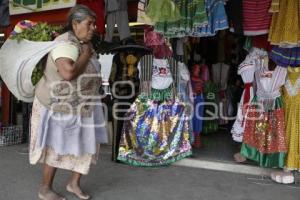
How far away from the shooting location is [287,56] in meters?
4.81

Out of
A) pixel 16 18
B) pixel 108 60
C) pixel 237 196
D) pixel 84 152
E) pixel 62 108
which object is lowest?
pixel 237 196

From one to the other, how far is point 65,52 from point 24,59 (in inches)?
17.7

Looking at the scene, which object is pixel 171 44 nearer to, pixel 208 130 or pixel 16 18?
pixel 208 130

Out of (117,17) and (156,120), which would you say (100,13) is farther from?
(156,120)

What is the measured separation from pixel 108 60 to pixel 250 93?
241 cm

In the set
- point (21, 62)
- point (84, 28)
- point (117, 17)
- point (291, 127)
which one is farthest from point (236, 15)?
point (21, 62)

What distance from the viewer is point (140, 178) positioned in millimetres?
5027

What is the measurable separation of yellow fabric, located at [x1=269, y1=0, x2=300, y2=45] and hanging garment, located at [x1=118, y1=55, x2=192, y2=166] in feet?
5.29

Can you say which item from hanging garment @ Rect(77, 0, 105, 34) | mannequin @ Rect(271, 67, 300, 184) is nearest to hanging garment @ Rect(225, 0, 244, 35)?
mannequin @ Rect(271, 67, 300, 184)

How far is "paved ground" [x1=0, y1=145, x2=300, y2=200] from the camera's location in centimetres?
436

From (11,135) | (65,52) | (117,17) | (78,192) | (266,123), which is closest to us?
(65,52)

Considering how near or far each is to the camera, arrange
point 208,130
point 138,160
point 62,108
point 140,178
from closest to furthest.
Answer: point 62,108, point 140,178, point 138,160, point 208,130

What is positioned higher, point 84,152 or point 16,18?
point 16,18

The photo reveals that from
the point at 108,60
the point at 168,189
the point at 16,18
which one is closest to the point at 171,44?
the point at 108,60
